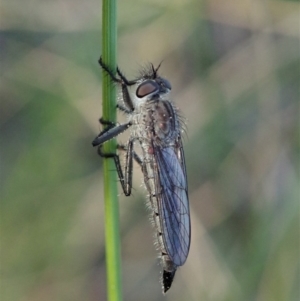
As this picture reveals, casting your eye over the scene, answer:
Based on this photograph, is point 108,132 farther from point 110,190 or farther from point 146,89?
point 146,89

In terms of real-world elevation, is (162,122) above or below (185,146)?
below

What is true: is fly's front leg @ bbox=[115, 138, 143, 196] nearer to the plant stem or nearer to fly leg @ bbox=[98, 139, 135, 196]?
fly leg @ bbox=[98, 139, 135, 196]

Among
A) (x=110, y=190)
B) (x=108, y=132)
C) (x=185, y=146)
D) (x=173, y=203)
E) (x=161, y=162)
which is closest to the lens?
(x=110, y=190)

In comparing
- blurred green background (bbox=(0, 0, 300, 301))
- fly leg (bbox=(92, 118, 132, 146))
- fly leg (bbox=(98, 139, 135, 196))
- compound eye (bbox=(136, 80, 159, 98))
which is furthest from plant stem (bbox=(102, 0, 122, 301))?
blurred green background (bbox=(0, 0, 300, 301))

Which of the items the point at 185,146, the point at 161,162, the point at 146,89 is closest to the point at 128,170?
the point at 161,162

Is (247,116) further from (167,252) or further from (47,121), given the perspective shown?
(167,252)
